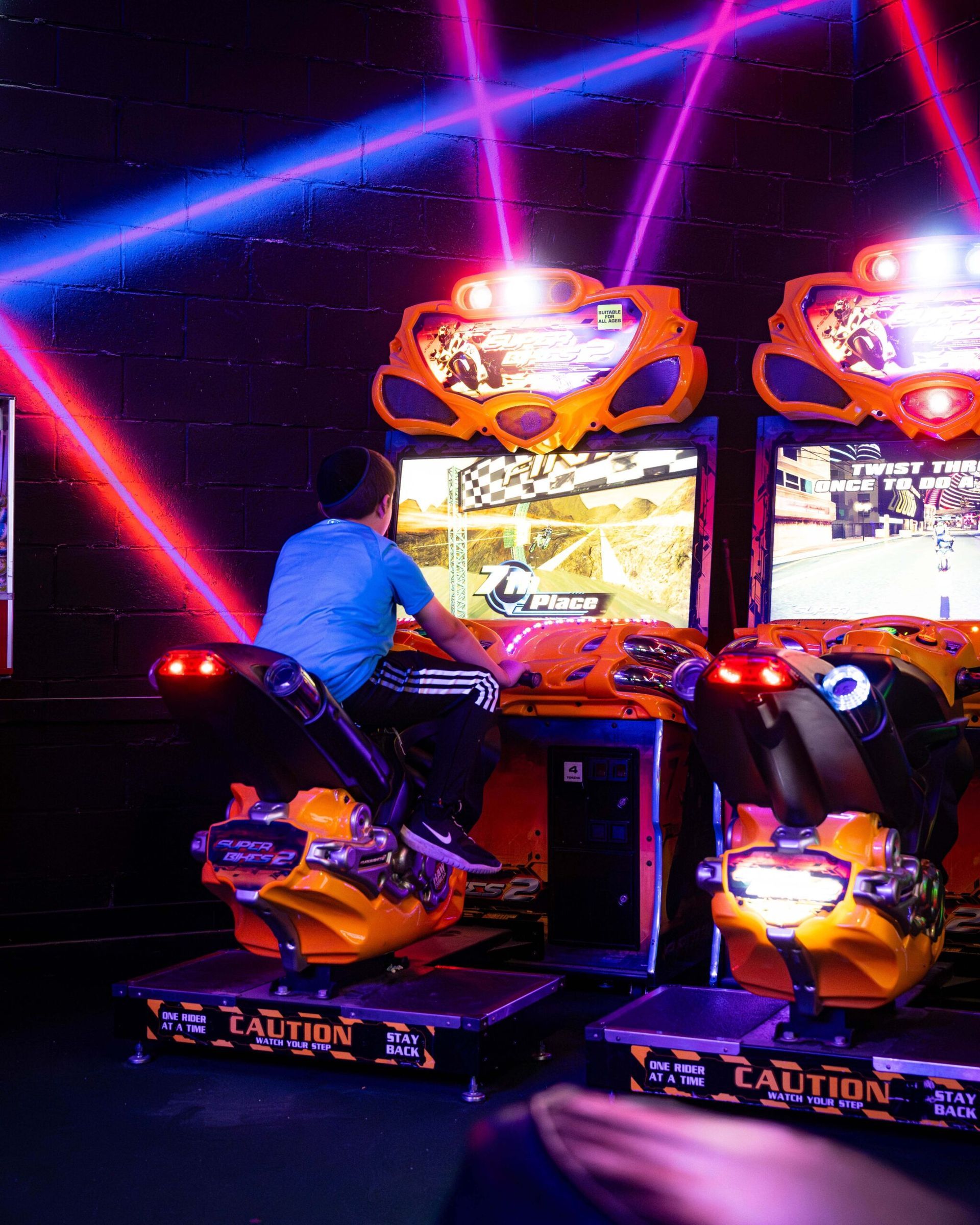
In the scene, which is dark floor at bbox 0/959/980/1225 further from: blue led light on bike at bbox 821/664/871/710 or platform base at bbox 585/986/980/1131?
blue led light on bike at bbox 821/664/871/710

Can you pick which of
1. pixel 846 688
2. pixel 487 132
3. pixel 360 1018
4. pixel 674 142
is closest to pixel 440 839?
pixel 360 1018

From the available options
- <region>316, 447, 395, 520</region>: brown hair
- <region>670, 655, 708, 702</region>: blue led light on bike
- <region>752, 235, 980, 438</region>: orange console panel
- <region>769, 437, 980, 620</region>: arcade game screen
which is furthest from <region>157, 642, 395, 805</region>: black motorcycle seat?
<region>752, 235, 980, 438</region>: orange console panel

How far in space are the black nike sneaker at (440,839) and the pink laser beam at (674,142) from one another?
251 cm

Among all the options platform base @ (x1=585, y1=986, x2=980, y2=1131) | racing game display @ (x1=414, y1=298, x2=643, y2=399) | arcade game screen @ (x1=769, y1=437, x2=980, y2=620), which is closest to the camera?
platform base @ (x1=585, y1=986, x2=980, y2=1131)

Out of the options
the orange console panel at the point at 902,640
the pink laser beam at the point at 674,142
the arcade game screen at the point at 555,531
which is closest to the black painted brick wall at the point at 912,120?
the pink laser beam at the point at 674,142

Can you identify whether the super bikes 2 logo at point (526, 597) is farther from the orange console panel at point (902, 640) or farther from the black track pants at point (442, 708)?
the black track pants at point (442, 708)

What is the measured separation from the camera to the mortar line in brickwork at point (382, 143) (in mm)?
4309

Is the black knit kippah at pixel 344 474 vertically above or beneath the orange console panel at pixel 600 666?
above

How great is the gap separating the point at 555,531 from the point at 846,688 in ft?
5.29

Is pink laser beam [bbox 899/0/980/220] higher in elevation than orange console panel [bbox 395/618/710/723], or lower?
higher

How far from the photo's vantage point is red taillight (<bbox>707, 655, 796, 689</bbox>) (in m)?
2.55

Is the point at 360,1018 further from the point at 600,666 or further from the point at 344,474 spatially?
the point at 344,474

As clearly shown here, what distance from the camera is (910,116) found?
16.1ft

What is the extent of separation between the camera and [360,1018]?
9.72 feet
